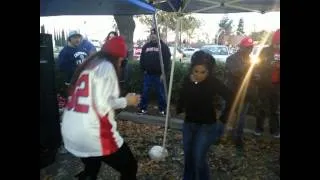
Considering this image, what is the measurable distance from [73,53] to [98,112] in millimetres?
698

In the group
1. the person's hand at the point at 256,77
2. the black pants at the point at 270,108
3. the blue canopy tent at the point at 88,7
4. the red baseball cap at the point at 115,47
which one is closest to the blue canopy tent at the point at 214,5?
the blue canopy tent at the point at 88,7

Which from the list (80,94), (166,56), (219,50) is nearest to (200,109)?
(80,94)

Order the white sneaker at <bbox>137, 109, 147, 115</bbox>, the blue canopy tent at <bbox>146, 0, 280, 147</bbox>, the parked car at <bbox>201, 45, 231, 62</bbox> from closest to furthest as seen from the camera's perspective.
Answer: the blue canopy tent at <bbox>146, 0, 280, 147</bbox>, the white sneaker at <bbox>137, 109, 147, 115</bbox>, the parked car at <bbox>201, 45, 231, 62</bbox>

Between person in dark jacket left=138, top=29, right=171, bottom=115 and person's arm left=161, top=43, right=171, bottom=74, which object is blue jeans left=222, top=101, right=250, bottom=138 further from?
person's arm left=161, top=43, right=171, bottom=74

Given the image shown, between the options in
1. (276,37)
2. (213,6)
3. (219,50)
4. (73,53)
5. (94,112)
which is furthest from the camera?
(219,50)

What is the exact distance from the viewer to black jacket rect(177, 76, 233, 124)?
2.99 m

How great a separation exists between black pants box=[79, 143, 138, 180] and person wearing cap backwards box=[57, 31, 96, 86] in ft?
2.29

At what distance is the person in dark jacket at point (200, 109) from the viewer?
117 inches

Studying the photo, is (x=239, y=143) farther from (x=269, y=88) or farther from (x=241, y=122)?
(x=269, y=88)

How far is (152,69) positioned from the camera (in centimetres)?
442

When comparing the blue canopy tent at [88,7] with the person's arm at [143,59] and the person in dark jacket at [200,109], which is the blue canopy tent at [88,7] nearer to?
the person's arm at [143,59]

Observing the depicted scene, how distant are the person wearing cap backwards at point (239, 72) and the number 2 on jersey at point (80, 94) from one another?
1.88 metres

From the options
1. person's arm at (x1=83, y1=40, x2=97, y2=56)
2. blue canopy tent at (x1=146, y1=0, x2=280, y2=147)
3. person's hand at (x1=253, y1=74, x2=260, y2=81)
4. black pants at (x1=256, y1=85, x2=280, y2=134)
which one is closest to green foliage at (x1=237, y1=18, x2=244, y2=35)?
blue canopy tent at (x1=146, y1=0, x2=280, y2=147)
